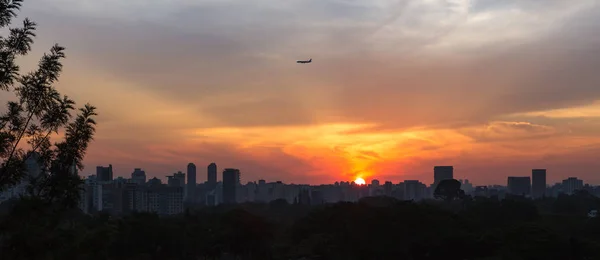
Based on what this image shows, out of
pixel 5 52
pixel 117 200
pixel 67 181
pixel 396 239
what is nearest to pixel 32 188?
pixel 67 181

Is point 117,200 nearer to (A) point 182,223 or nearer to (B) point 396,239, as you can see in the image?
(A) point 182,223

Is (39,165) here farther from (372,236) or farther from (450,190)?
(450,190)

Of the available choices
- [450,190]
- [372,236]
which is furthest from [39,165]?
[450,190]

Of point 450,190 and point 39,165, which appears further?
point 450,190

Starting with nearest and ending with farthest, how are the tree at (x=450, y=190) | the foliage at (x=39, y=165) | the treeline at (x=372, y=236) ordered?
1. the foliage at (x=39, y=165)
2. the treeline at (x=372, y=236)
3. the tree at (x=450, y=190)

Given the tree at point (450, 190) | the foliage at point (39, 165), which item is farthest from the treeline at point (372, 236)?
the tree at point (450, 190)

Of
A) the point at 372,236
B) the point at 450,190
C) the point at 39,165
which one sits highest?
the point at 39,165

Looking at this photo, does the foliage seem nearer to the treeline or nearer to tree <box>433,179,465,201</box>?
the treeline

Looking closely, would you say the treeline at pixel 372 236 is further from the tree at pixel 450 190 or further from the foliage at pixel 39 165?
the tree at pixel 450 190

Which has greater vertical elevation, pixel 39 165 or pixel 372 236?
pixel 39 165

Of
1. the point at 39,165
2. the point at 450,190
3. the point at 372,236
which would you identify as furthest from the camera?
the point at 450,190

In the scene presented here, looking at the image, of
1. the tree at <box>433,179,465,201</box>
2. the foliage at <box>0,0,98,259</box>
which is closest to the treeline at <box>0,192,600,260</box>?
the foliage at <box>0,0,98,259</box>
